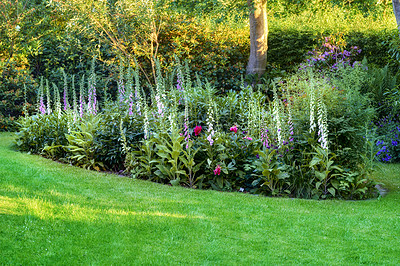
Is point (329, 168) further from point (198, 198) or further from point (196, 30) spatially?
point (196, 30)

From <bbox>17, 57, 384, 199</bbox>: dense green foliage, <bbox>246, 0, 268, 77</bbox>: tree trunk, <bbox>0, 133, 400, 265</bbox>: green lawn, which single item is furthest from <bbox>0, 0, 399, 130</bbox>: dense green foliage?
<bbox>0, 133, 400, 265</bbox>: green lawn

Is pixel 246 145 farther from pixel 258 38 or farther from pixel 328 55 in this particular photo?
pixel 328 55

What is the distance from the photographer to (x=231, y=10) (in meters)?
12.2

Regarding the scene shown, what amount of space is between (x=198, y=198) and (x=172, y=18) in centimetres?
808

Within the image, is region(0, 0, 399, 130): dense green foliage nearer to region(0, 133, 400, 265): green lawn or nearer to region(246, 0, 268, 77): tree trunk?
region(246, 0, 268, 77): tree trunk

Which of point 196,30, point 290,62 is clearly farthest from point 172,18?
point 290,62

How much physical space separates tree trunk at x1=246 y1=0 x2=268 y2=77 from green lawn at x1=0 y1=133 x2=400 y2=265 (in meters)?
6.66

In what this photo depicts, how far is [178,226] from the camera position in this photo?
4484mm

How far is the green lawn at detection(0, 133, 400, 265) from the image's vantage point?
3861mm

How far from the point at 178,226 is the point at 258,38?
8436mm

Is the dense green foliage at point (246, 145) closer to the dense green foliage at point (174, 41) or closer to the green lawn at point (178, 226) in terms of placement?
the green lawn at point (178, 226)

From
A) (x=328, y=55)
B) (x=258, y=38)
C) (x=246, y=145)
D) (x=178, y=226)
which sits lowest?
(x=178, y=226)

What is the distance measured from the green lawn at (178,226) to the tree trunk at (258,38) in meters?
6.66

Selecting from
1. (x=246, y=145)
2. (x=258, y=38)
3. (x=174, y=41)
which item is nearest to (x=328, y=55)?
(x=258, y=38)
